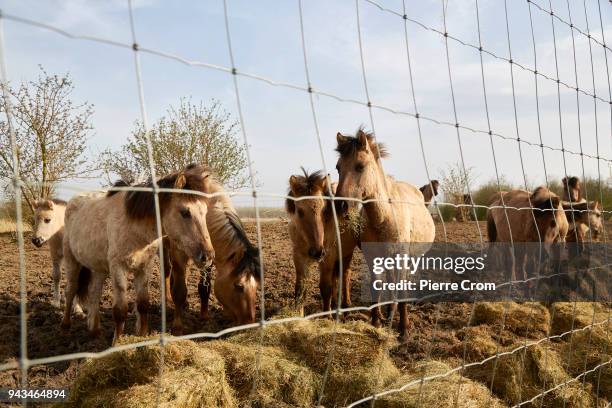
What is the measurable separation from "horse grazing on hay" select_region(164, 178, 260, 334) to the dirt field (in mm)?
424

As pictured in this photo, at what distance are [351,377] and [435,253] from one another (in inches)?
276

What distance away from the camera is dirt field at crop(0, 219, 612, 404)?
4.41 metres

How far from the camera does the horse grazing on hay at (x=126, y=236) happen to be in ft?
14.8

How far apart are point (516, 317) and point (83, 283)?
16.2 ft

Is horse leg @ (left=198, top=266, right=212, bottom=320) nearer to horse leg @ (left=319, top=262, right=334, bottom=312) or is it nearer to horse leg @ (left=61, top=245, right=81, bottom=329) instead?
horse leg @ (left=319, top=262, right=334, bottom=312)

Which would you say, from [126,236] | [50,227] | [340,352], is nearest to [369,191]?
[340,352]

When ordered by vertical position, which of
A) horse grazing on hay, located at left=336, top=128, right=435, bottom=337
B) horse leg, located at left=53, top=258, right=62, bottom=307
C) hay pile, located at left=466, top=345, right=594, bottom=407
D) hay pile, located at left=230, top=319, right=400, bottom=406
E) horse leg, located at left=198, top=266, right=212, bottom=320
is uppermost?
horse grazing on hay, located at left=336, top=128, right=435, bottom=337


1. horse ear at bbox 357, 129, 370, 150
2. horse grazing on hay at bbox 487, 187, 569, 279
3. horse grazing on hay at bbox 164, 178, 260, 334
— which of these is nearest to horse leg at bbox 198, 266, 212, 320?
horse grazing on hay at bbox 164, 178, 260, 334

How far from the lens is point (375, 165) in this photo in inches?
205

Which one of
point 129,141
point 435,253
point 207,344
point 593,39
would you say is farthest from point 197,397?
point 129,141

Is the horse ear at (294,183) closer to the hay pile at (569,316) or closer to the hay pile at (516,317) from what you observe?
the hay pile at (516,317)

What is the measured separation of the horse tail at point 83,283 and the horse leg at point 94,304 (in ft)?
1.01

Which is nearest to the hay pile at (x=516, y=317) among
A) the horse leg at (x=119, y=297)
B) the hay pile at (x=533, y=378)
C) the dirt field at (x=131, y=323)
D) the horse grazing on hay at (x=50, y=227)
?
the dirt field at (x=131, y=323)

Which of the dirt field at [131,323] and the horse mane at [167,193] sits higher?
the horse mane at [167,193]
